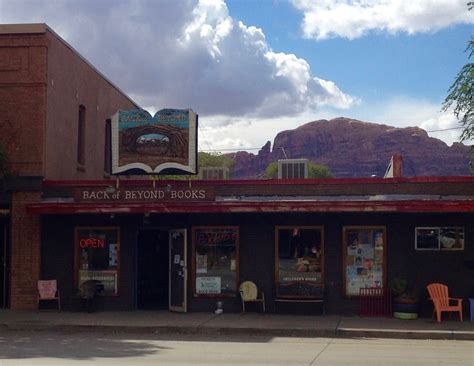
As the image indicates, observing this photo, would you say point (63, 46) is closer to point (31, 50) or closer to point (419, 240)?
point (31, 50)

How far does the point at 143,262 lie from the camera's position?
21.6 m

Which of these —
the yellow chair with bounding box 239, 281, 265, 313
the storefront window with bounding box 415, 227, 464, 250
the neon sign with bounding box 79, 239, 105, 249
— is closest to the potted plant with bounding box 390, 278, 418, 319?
the storefront window with bounding box 415, 227, 464, 250

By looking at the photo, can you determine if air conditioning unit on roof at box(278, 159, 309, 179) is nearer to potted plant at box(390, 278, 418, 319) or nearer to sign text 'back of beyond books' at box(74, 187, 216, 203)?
sign text 'back of beyond books' at box(74, 187, 216, 203)

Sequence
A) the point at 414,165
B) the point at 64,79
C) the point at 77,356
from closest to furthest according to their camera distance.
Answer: the point at 77,356
the point at 64,79
the point at 414,165

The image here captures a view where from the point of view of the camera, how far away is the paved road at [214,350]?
12016 mm

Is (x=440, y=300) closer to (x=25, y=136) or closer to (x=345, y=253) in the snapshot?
(x=345, y=253)

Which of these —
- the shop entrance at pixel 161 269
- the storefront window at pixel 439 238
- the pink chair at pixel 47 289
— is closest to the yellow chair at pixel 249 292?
the shop entrance at pixel 161 269

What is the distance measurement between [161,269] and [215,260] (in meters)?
2.92

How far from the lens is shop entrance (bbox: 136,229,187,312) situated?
65.5 feet

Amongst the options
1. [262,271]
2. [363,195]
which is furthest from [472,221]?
[262,271]

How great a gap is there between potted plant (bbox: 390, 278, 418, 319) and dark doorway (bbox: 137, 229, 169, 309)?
6370 millimetres

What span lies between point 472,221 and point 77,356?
10.6 metres

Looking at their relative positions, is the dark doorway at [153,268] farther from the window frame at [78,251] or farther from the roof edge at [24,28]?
the roof edge at [24,28]

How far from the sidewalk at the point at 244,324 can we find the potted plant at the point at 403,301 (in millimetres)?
278
